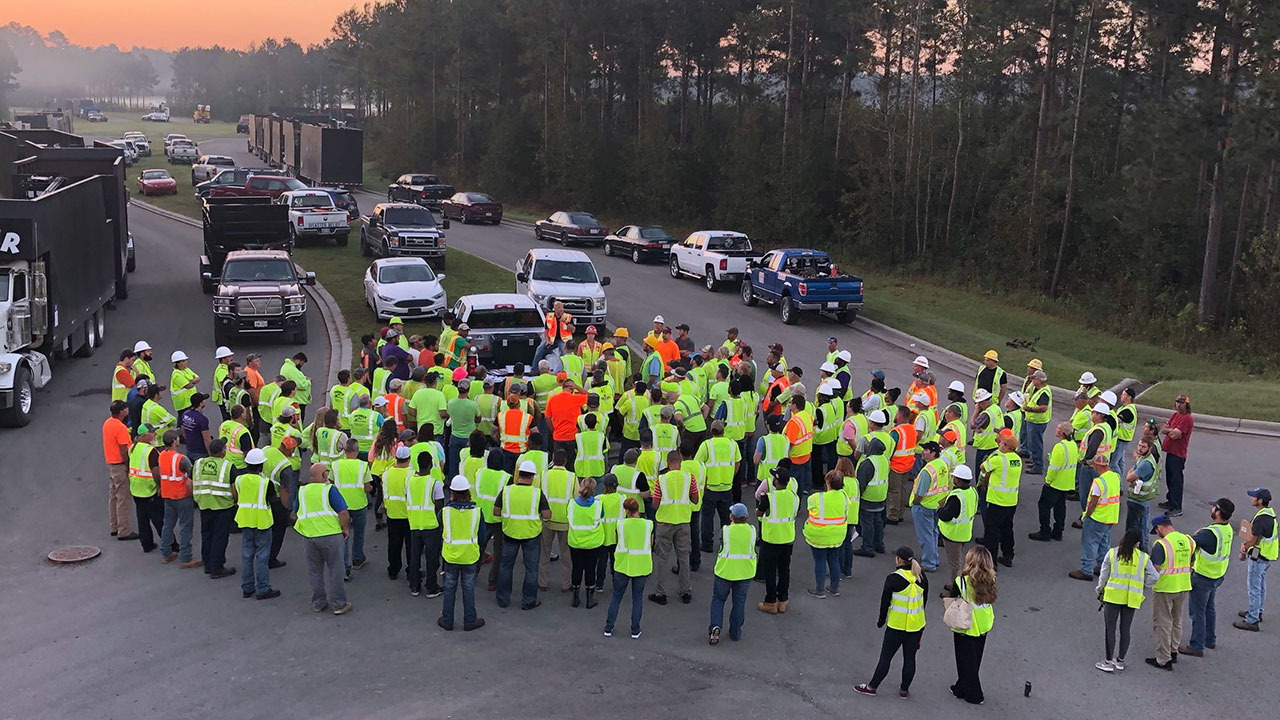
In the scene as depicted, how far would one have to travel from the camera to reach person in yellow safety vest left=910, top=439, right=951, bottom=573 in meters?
11.8

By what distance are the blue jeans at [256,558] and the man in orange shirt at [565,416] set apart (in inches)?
156

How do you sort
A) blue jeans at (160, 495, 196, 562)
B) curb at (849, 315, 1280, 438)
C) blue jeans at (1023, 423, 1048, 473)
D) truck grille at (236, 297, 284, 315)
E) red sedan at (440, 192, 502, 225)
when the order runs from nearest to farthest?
blue jeans at (160, 495, 196, 562) < blue jeans at (1023, 423, 1048, 473) < curb at (849, 315, 1280, 438) < truck grille at (236, 297, 284, 315) < red sedan at (440, 192, 502, 225)

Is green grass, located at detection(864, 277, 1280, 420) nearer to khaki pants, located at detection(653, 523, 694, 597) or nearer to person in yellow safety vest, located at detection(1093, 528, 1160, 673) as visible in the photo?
person in yellow safety vest, located at detection(1093, 528, 1160, 673)

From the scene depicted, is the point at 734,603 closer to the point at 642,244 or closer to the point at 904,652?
the point at 904,652

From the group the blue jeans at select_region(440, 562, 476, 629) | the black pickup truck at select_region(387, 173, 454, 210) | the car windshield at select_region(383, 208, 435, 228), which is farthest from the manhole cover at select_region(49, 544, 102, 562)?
the black pickup truck at select_region(387, 173, 454, 210)

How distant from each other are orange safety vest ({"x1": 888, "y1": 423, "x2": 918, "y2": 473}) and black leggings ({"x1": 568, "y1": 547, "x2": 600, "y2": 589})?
4403mm

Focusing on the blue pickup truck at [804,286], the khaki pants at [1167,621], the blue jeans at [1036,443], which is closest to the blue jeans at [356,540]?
the khaki pants at [1167,621]

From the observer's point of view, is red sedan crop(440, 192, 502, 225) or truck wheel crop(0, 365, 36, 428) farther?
red sedan crop(440, 192, 502, 225)

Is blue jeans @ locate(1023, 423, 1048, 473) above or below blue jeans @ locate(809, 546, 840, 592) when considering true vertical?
above

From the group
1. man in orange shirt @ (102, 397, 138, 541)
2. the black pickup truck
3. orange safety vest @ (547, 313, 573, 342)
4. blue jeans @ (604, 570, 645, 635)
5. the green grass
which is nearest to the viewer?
blue jeans @ (604, 570, 645, 635)

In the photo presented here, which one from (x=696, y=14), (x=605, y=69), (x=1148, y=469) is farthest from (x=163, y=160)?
(x=1148, y=469)

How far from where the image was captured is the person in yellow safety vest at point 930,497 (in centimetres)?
1184

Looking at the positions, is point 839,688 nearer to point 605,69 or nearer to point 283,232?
point 283,232

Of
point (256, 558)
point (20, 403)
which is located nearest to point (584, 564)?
point (256, 558)
